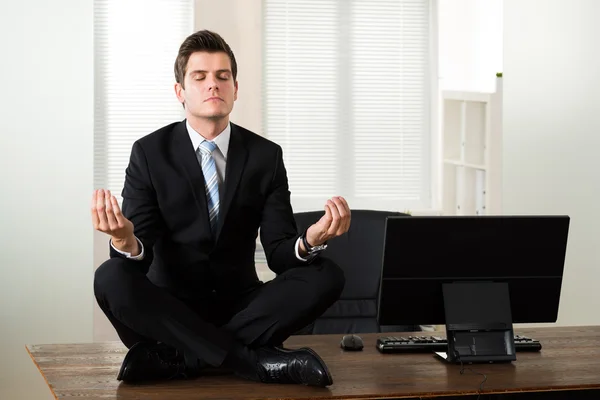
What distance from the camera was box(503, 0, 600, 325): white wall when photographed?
5.18 meters

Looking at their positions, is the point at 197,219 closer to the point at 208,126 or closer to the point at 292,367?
the point at 208,126

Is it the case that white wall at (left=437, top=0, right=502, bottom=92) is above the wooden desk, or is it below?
above

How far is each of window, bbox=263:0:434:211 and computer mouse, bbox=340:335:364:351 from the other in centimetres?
254

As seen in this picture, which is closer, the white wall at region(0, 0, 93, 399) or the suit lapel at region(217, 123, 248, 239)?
the suit lapel at region(217, 123, 248, 239)

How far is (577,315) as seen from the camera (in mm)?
5227

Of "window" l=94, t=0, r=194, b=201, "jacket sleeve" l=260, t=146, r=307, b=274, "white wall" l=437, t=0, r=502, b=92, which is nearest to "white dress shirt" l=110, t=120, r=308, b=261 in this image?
"jacket sleeve" l=260, t=146, r=307, b=274

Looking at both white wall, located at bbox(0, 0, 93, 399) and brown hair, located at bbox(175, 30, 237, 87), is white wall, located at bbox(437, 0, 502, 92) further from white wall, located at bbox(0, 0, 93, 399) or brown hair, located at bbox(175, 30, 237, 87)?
brown hair, located at bbox(175, 30, 237, 87)

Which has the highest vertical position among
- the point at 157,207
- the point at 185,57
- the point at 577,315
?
the point at 185,57

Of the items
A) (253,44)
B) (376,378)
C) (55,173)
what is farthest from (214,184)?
(253,44)

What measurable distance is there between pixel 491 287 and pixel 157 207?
1.05 metres

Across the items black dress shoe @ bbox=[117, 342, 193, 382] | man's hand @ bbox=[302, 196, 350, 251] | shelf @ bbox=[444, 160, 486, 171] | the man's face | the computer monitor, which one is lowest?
black dress shoe @ bbox=[117, 342, 193, 382]

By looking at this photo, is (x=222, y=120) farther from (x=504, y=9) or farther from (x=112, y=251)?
(x=504, y=9)

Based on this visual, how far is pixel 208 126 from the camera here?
309 cm

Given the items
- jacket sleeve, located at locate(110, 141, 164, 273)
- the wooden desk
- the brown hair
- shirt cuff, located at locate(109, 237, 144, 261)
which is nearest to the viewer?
the wooden desk
